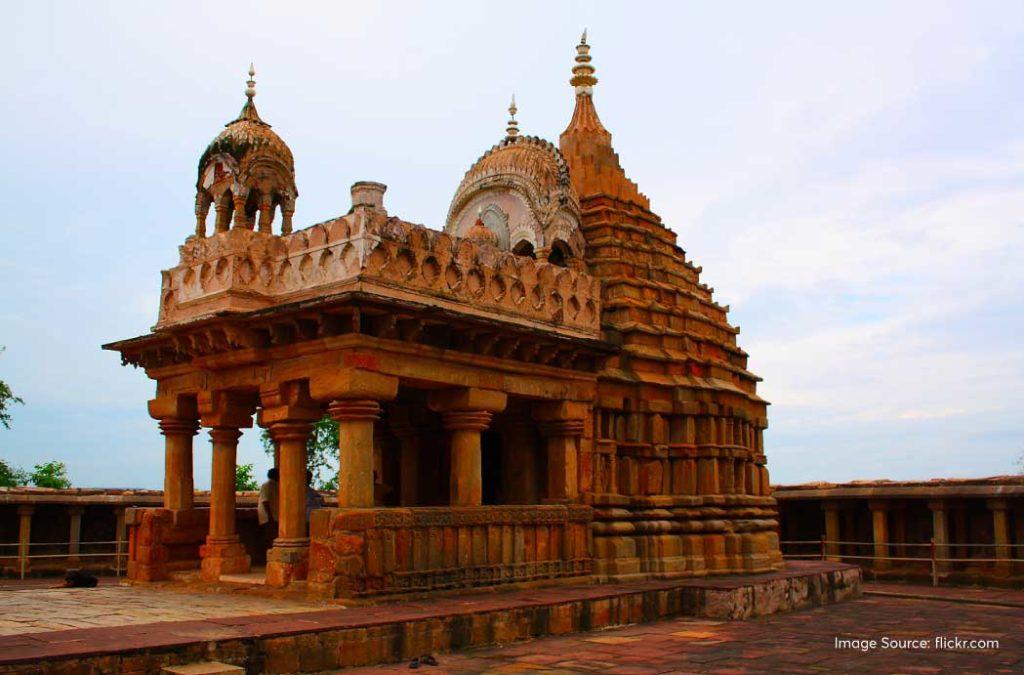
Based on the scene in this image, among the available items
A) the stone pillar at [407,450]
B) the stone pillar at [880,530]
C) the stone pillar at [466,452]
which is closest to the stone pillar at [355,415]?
the stone pillar at [466,452]

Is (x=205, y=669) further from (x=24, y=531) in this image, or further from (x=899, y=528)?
(x=899, y=528)

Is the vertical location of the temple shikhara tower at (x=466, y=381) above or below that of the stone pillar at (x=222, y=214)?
below

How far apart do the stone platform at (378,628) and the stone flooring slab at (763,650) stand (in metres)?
0.22

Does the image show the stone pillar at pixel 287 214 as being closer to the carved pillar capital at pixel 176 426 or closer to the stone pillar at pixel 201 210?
the stone pillar at pixel 201 210

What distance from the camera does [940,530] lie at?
65.8 ft

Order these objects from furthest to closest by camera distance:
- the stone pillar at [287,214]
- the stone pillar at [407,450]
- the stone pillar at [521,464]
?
the stone pillar at [407,450] → the stone pillar at [521,464] → the stone pillar at [287,214]

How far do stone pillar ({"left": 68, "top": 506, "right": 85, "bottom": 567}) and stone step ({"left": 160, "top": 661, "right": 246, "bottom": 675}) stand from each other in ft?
49.4

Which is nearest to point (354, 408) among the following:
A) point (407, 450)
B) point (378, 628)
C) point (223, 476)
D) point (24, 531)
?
point (378, 628)

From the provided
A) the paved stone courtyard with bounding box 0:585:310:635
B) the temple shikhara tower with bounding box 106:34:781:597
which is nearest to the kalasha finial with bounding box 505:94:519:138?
the temple shikhara tower with bounding box 106:34:781:597

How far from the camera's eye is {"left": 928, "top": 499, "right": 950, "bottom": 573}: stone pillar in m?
20.0

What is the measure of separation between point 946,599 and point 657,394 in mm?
6260

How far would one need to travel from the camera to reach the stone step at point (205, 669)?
23.4 ft

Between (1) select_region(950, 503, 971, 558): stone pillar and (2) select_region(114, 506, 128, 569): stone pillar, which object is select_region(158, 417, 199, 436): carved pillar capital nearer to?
(2) select_region(114, 506, 128, 569): stone pillar

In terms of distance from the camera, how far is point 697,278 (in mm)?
17766
